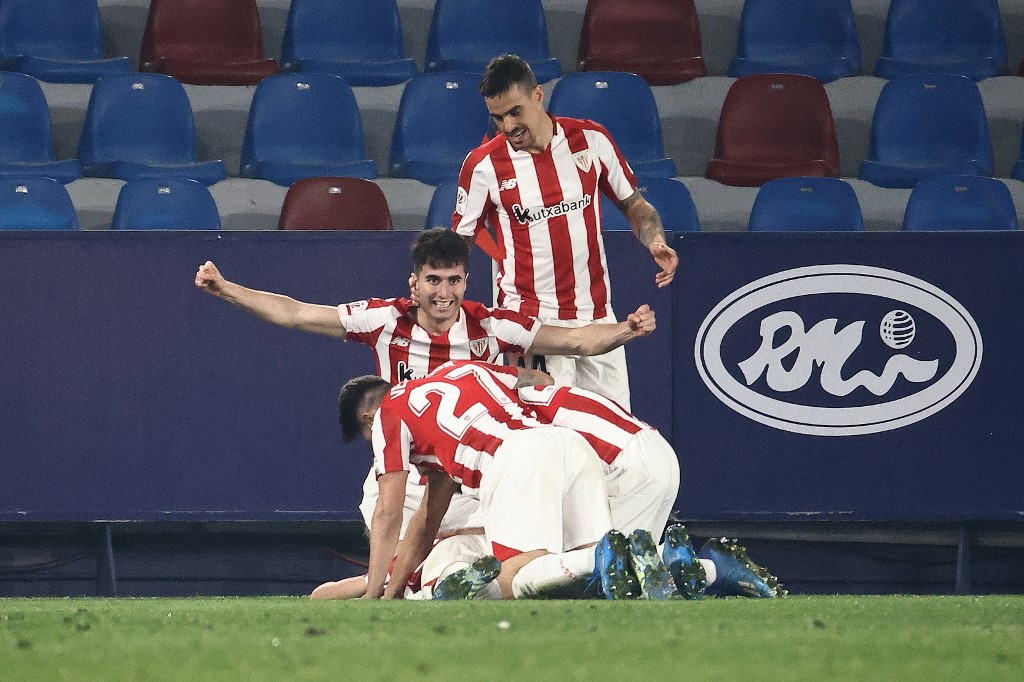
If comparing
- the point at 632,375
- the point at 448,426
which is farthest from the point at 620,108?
the point at 448,426

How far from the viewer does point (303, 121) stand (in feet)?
26.6

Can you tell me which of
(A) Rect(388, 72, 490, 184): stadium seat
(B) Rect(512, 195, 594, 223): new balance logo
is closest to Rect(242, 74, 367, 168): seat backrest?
(A) Rect(388, 72, 490, 184): stadium seat

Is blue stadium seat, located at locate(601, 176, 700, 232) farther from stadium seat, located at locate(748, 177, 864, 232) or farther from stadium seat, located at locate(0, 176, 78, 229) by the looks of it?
stadium seat, located at locate(0, 176, 78, 229)

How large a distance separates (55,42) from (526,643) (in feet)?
22.9

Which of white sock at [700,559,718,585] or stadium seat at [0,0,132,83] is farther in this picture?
stadium seat at [0,0,132,83]

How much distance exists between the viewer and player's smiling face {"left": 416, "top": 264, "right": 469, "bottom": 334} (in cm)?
509

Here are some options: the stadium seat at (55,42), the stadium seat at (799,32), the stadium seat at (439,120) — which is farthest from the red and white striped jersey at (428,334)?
the stadium seat at (799,32)

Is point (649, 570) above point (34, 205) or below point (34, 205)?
below

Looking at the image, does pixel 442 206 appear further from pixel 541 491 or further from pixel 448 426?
pixel 541 491

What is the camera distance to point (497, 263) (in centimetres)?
579

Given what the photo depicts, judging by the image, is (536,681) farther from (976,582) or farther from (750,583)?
(976,582)

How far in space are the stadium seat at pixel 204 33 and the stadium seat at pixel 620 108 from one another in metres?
1.93

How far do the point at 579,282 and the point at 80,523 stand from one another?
275 centimetres

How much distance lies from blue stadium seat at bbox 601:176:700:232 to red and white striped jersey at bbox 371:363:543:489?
110 inches
